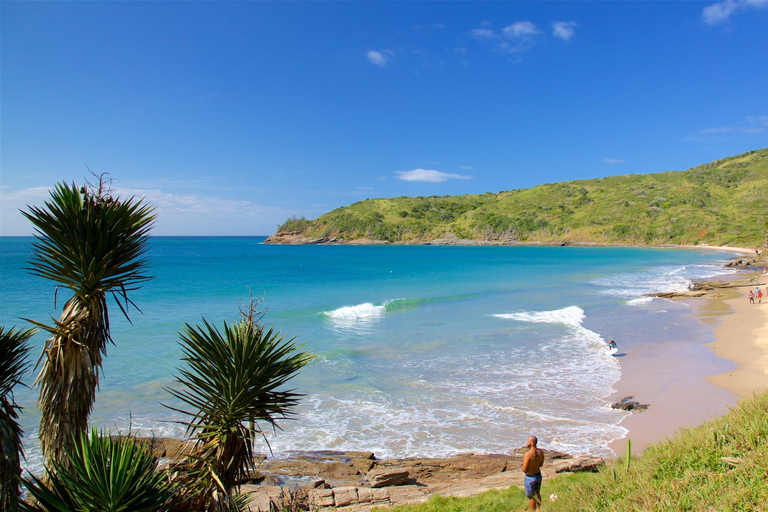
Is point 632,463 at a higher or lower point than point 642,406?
higher

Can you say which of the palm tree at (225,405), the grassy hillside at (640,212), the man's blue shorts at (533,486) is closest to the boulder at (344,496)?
the man's blue shorts at (533,486)

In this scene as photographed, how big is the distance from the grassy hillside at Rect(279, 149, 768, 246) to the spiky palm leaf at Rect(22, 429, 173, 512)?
13208 cm

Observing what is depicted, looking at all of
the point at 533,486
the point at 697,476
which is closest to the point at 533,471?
the point at 533,486

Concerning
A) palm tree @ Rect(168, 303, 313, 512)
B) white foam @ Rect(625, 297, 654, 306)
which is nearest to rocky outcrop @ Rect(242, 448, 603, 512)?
palm tree @ Rect(168, 303, 313, 512)

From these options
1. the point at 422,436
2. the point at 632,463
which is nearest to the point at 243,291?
the point at 422,436

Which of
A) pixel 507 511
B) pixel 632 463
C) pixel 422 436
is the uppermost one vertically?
pixel 632 463

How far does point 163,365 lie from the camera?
18.5 m

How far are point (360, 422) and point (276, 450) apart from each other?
2748 mm

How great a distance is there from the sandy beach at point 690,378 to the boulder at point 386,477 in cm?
535

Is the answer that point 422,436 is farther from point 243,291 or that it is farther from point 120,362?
point 243,291

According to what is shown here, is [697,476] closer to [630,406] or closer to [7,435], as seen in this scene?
[7,435]

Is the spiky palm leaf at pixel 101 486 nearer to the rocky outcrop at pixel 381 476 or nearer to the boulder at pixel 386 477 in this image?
the rocky outcrop at pixel 381 476

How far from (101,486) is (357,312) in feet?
96.8

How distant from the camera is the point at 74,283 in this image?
5184 millimetres
